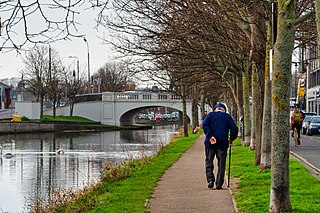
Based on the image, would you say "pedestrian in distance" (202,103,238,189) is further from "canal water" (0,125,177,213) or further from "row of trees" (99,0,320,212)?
"canal water" (0,125,177,213)

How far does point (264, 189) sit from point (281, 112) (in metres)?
3.76

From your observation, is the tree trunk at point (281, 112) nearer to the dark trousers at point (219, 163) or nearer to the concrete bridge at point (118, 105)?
the dark trousers at point (219, 163)

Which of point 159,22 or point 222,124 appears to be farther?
point 159,22

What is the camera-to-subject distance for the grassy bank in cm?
1122

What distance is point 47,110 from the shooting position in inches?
3669

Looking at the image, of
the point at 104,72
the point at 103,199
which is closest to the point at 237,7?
the point at 103,199

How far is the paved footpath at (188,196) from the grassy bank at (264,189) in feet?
1.06

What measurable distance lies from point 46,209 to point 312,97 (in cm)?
7658

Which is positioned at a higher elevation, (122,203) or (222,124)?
(222,124)

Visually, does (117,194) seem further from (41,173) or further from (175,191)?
(41,173)

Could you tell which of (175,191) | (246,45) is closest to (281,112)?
(175,191)

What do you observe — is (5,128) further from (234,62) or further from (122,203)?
(122,203)

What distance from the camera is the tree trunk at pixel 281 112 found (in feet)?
33.5

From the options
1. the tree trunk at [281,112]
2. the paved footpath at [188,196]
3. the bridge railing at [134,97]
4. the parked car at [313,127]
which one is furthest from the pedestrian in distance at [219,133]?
the bridge railing at [134,97]
